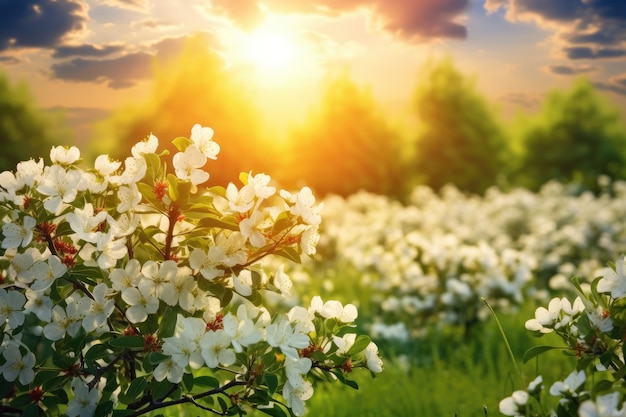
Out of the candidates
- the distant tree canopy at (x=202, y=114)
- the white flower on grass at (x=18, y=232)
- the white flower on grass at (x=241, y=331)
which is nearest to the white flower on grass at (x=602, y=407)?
the white flower on grass at (x=241, y=331)

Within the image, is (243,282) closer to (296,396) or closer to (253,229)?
(253,229)

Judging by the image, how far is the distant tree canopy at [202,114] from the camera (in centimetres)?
1675

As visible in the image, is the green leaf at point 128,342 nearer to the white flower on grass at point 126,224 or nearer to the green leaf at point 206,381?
the green leaf at point 206,381

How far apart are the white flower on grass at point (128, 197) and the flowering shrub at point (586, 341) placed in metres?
1.05

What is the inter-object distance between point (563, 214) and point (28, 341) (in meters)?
7.58

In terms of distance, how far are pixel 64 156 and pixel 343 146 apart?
1576 centimetres

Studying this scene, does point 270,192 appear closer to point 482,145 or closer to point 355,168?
point 355,168

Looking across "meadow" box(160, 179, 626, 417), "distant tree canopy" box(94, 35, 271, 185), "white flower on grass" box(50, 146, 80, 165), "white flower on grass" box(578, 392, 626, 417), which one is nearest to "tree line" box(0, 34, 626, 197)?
"distant tree canopy" box(94, 35, 271, 185)

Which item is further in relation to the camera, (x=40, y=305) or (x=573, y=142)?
(x=573, y=142)

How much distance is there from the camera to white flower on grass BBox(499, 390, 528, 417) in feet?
5.03

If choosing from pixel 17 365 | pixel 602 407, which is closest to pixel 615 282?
pixel 602 407

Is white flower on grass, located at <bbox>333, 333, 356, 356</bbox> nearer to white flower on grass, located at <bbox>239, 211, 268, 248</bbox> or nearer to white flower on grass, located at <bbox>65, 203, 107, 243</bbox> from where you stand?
white flower on grass, located at <bbox>239, 211, 268, 248</bbox>

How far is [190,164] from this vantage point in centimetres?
176

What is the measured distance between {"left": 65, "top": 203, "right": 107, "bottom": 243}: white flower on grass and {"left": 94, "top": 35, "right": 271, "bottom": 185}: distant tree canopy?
14804 millimetres
